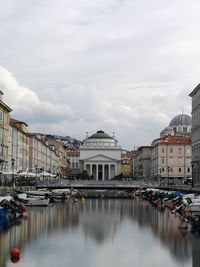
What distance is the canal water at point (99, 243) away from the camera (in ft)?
109

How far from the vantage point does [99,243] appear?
41.1 m

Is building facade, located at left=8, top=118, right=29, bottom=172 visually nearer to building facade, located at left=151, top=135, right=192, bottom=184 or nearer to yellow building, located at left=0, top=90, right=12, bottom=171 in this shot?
yellow building, located at left=0, top=90, right=12, bottom=171

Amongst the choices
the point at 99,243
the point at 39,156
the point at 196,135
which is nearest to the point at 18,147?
the point at 196,135

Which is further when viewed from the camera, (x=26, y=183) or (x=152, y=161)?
(x=152, y=161)

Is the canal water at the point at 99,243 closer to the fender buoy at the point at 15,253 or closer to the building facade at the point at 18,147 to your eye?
the fender buoy at the point at 15,253

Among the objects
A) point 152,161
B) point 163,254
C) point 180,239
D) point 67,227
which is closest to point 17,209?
point 67,227

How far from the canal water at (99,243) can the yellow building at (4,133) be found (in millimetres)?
38639

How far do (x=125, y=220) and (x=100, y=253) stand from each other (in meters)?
23.2

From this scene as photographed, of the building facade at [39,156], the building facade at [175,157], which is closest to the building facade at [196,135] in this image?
the building facade at [39,156]

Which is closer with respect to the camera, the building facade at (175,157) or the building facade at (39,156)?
the building facade at (39,156)

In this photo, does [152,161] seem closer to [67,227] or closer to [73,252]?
[67,227]

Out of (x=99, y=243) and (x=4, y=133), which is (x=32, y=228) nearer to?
(x=99, y=243)

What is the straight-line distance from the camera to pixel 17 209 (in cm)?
5838

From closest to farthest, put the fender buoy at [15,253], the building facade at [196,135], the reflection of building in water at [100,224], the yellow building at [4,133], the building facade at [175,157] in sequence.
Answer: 1. the fender buoy at [15,253]
2. the reflection of building in water at [100,224]
3. the yellow building at [4,133]
4. the building facade at [196,135]
5. the building facade at [175,157]
